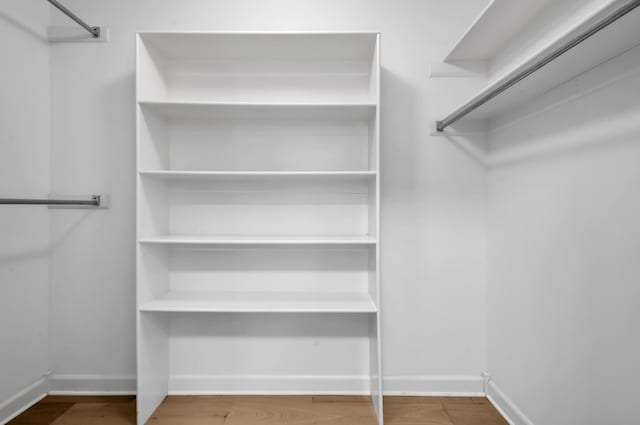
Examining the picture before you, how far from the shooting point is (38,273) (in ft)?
5.88

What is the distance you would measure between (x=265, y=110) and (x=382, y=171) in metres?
0.70

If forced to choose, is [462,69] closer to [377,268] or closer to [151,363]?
[377,268]

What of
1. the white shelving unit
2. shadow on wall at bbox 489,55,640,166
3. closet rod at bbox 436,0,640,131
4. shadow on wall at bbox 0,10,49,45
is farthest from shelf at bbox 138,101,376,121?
shadow on wall at bbox 0,10,49,45

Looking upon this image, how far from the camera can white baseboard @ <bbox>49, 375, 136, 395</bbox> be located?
73.0 inches

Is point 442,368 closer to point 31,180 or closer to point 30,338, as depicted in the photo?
point 30,338

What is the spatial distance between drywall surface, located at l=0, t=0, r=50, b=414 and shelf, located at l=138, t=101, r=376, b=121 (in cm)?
69

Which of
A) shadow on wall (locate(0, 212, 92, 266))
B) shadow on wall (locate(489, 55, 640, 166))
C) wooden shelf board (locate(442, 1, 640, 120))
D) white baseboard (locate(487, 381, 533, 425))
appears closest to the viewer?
wooden shelf board (locate(442, 1, 640, 120))

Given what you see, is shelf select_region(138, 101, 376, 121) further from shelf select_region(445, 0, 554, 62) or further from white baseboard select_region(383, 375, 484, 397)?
white baseboard select_region(383, 375, 484, 397)

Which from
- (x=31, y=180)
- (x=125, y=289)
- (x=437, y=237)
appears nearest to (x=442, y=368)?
(x=437, y=237)

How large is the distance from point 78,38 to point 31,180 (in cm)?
81

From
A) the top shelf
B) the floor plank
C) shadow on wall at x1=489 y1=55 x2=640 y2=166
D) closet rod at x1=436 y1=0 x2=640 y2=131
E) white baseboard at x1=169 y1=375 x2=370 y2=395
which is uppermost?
the top shelf

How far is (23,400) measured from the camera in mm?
1708

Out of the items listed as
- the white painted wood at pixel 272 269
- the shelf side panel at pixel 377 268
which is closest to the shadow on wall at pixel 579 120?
the shelf side panel at pixel 377 268

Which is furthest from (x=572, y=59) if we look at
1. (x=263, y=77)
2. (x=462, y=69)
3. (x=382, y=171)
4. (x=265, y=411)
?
(x=265, y=411)
